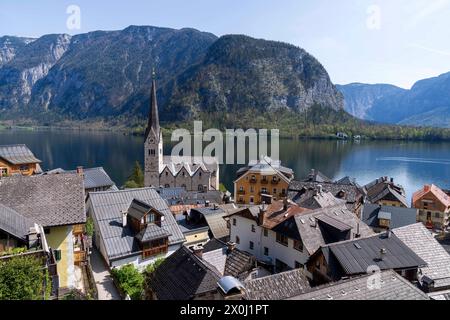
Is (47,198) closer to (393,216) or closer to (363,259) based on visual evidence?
(363,259)

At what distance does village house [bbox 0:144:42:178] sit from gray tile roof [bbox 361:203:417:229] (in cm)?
4381

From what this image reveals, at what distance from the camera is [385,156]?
148500mm

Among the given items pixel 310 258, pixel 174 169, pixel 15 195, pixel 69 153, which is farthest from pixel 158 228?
pixel 69 153

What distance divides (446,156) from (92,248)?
16862cm

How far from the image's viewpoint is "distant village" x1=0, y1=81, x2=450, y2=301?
535 inches

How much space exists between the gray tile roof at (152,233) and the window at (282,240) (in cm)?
923

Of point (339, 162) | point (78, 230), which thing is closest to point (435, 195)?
point (78, 230)

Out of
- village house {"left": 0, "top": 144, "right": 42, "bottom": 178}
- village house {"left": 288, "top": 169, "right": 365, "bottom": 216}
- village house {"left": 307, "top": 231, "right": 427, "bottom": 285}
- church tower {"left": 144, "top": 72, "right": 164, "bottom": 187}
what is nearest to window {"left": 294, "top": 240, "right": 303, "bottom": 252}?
village house {"left": 307, "top": 231, "right": 427, "bottom": 285}

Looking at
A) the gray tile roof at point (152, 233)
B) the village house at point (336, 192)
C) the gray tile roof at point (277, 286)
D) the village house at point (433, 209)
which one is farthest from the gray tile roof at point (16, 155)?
the village house at point (433, 209)

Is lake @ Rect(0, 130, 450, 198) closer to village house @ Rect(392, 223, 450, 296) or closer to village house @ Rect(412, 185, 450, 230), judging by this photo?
village house @ Rect(412, 185, 450, 230)

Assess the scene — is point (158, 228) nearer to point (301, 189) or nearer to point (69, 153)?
point (301, 189)

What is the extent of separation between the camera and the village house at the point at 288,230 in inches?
985

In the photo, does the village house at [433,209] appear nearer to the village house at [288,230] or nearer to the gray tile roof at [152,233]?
the village house at [288,230]

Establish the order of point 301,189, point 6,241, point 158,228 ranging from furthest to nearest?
point 301,189 → point 158,228 → point 6,241
